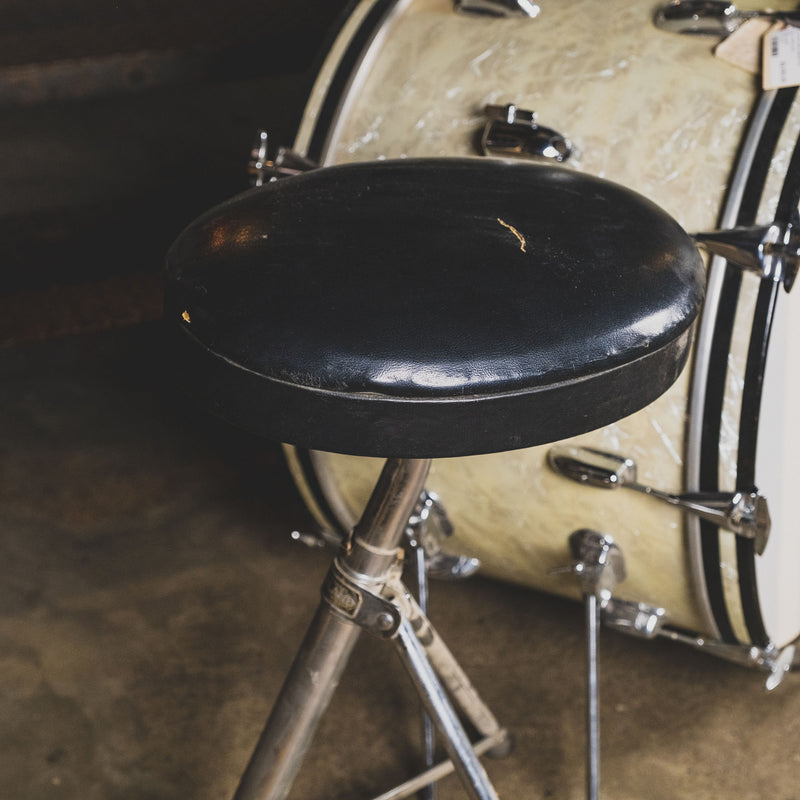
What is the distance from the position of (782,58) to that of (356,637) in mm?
649

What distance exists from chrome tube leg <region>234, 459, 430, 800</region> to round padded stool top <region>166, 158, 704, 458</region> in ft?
0.72

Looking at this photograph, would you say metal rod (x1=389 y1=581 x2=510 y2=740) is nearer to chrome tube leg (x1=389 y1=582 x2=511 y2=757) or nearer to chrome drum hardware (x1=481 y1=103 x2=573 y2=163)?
chrome tube leg (x1=389 y1=582 x2=511 y2=757)

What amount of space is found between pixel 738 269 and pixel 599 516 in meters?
0.29

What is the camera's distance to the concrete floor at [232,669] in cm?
125

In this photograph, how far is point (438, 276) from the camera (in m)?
0.67

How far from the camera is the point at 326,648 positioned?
3.11ft

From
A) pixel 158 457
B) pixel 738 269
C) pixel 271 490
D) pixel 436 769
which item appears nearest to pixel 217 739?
pixel 436 769

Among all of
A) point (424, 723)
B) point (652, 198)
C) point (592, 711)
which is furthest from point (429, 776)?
point (652, 198)

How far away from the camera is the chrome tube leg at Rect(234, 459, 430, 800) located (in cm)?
89

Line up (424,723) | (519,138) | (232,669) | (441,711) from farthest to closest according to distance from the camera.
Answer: (232,669)
(424,723)
(519,138)
(441,711)

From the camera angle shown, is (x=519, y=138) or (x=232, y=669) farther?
(x=232, y=669)

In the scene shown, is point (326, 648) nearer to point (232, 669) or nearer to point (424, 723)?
point (424, 723)

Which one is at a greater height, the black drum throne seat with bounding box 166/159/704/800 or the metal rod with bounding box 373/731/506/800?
the black drum throne seat with bounding box 166/159/704/800

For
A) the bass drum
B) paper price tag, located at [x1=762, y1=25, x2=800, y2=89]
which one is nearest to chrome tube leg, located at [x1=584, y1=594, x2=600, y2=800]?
the bass drum
